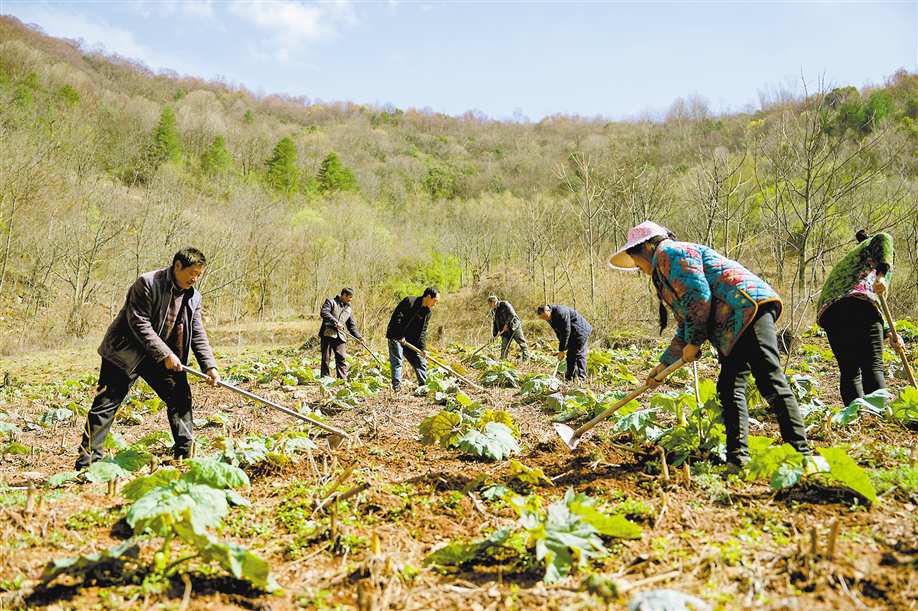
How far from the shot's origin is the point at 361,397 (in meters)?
7.68

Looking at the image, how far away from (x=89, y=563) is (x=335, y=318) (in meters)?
7.44

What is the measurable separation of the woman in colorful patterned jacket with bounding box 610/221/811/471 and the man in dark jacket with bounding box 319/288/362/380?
679 cm

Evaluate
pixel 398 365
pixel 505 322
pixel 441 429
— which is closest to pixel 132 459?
pixel 441 429

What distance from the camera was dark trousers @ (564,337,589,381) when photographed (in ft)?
29.3

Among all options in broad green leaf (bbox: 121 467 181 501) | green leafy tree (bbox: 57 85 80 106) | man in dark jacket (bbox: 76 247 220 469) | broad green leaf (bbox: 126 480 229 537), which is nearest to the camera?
broad green leaf (bbox: 126 480 229 537)

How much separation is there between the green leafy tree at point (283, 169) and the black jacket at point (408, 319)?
45.7m

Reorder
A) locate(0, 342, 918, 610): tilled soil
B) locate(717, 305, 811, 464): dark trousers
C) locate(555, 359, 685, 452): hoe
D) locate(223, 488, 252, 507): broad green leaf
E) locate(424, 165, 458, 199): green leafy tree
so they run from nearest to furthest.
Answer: locate(0, 342, 918, 610): tilled soil
locate(223, 488, 252, 507): broad green leaf
locate(717, 305, 811, 464): dark trousers
locate(555, 359, 685, 452): hoe
locate(424, 165, 458, 199): green leafy tree

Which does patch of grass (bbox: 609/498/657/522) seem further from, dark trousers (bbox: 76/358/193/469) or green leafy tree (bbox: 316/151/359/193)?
green leafy tree (bbox: 316/151/359/193)

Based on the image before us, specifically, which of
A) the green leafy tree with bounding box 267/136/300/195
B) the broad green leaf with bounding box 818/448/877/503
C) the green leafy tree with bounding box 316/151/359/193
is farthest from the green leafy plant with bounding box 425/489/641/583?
the green leafy tree with bounding box 316/151/359/193

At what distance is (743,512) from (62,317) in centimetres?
2389

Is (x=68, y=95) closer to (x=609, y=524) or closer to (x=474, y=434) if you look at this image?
(x=474, y=434)

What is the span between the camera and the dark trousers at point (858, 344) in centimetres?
461

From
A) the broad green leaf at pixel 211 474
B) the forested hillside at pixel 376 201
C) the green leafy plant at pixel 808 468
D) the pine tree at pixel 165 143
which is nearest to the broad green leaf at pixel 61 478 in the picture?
the broad green leaf at pixel 211 474


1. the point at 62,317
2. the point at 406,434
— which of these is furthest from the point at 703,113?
the point at 406,434
